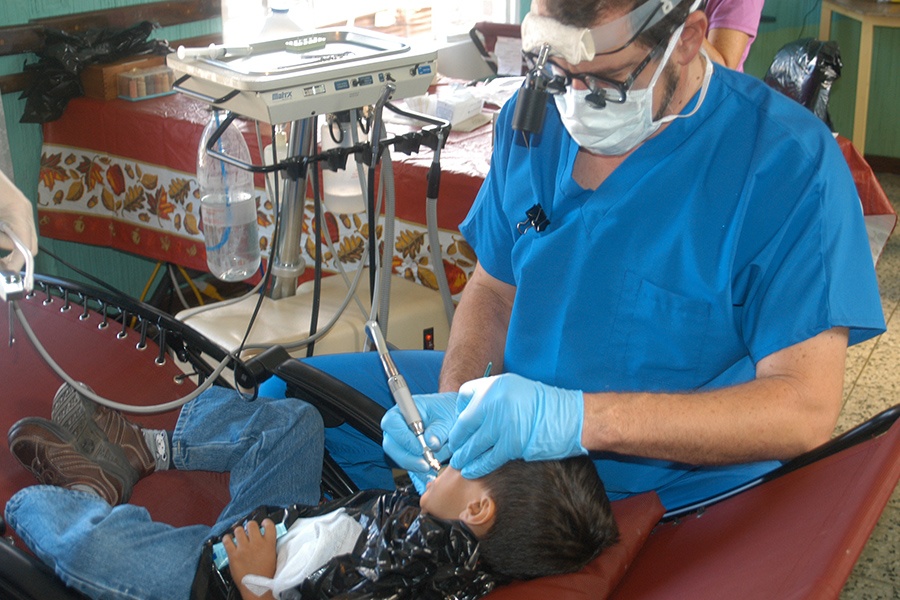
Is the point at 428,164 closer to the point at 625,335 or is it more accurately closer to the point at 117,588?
the point at 625,335

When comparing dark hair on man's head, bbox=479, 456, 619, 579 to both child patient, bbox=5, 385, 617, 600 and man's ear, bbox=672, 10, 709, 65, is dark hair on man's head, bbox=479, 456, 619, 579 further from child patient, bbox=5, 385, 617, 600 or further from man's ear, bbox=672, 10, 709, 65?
man's ear, bbox=672, 10, 709, 65

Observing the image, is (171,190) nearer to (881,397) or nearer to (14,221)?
(14,221)

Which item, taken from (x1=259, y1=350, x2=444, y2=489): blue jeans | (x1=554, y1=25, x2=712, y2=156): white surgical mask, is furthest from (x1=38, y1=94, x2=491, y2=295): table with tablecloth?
(x1=554, y1=25, x2=712, y2=156): white surgical mask

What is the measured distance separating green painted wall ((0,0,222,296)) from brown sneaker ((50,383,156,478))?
1.37 meters

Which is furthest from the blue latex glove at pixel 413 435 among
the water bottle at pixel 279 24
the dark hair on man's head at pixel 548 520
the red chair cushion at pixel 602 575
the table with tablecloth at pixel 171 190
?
the water bottle at pixel 279 24

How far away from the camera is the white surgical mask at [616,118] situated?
1.19m

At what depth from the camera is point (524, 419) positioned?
108cm

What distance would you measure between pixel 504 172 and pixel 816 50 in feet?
6.33

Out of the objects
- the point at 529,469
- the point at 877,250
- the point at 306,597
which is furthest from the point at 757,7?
the point at 306,597

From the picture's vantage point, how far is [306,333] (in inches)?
81.3

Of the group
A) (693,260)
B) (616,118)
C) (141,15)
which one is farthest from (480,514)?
(141,15)

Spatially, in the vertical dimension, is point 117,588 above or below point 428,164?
below

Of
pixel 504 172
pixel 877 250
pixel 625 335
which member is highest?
pixel 504 172

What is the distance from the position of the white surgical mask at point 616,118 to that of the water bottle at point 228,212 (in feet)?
3.84
